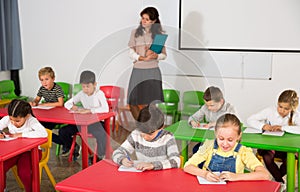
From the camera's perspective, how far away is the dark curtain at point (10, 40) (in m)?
6.14

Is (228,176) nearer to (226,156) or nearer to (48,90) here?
(226,156)

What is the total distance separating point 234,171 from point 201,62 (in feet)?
10.9

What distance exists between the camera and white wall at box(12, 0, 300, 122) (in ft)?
17.5

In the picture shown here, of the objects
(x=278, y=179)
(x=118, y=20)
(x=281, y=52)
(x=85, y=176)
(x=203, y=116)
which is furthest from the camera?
(x=118, y=20)

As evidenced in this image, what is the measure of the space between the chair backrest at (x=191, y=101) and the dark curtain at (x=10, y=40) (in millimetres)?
2669

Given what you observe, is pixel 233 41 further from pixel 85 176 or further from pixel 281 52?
pixel 85 176

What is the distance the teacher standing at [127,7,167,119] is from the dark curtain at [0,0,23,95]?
2288 mm

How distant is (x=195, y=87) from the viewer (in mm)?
5734

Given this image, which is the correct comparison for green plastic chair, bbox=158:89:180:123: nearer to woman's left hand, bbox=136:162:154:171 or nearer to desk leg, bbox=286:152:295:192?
desk leg, bbox=286:152:295:192

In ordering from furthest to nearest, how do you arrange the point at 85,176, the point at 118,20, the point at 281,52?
the point at 118,20 → the point at 281,52 → the point at 85,176

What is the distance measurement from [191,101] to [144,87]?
2.22 feet

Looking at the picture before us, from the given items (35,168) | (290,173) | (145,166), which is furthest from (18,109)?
(290,173)

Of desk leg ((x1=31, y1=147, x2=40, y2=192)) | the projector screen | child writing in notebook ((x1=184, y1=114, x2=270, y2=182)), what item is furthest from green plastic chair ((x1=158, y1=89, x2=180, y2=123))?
child writing in notebook ((x1=184, y1=114, x2=270, y2=182))

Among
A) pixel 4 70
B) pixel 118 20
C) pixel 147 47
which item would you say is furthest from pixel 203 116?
pixel 4 70
